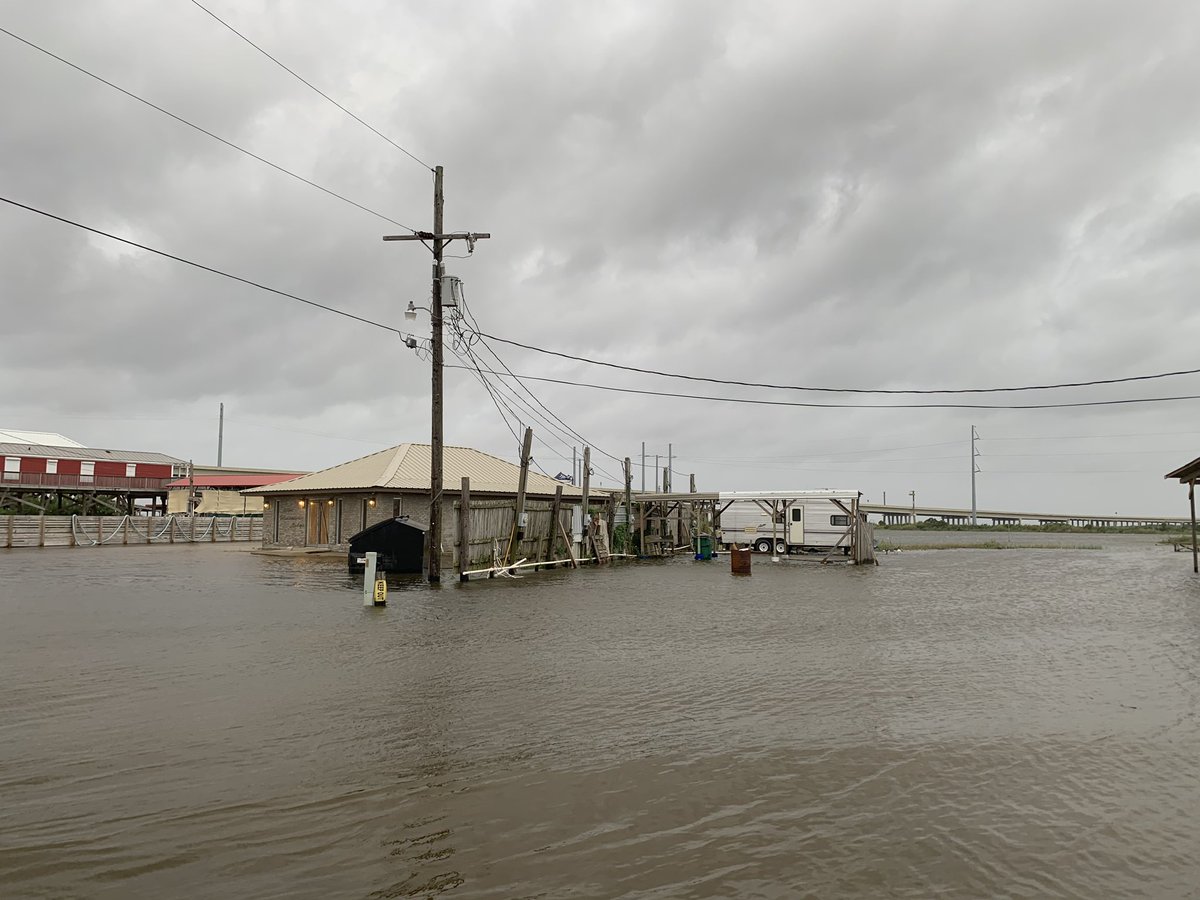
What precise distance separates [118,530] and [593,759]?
43759 millimetres

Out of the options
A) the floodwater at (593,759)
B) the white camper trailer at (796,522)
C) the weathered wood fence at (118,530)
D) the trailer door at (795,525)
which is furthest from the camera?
the trailer door at (795,525)

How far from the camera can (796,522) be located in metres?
37.8

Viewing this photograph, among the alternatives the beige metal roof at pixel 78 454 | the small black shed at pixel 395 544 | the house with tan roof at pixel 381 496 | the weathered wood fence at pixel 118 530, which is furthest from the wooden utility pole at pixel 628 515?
the beige metal roof at pixel 78 454

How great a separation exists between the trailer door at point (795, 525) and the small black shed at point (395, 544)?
67.4 feet

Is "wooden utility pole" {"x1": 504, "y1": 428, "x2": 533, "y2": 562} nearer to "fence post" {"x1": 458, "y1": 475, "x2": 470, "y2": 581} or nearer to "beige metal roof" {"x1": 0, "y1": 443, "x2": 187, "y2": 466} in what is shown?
"fence post" {"x1": 458, "y1": 475, "x2": 470, "y2": 581}

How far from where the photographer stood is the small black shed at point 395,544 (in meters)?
23.4

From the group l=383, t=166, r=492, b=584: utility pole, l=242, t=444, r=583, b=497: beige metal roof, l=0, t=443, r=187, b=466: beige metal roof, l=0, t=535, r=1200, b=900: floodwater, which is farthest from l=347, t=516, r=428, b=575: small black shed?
l=0, t=443, r=187, b=466: beige metal roof

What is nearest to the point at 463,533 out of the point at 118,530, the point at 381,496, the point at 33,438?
the point at 381,496

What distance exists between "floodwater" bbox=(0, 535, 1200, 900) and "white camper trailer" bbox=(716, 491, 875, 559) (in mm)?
19624

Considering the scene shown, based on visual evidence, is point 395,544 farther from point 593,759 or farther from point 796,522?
point 796,522

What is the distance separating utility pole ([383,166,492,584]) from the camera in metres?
20.1

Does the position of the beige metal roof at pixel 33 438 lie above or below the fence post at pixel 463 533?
above

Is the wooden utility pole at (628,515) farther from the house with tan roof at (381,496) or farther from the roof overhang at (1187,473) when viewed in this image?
the roof overhang at (1187,473)

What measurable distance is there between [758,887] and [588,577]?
20.3 metres
